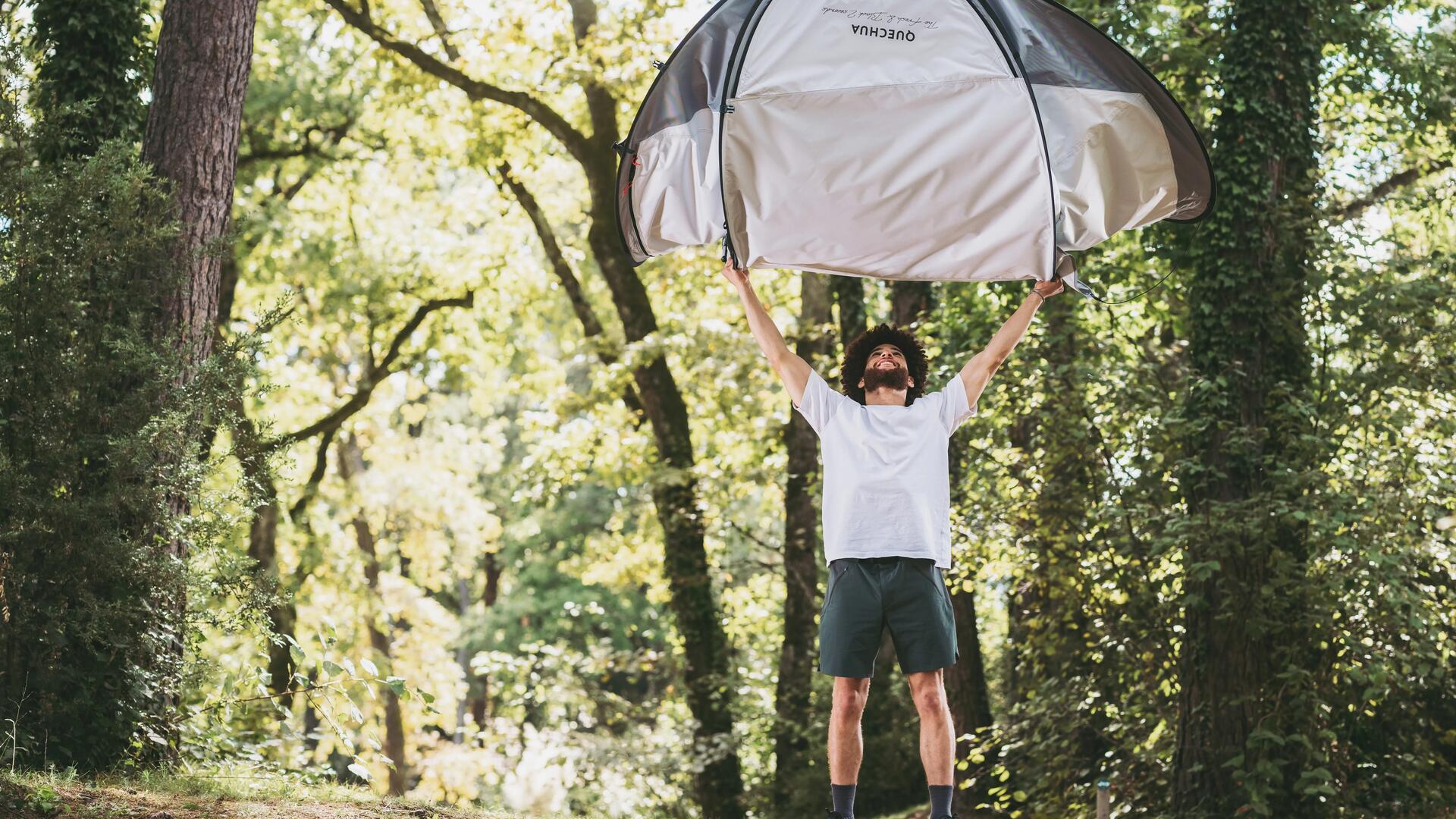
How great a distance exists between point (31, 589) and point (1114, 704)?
627 centimetres

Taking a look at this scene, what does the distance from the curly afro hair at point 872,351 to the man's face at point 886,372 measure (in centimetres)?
12

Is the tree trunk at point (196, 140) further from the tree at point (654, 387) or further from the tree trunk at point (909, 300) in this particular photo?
the tree at point (654, 387)

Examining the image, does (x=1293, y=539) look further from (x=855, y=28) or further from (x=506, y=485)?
(x=506, y=485)

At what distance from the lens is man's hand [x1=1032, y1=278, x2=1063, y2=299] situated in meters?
5.04

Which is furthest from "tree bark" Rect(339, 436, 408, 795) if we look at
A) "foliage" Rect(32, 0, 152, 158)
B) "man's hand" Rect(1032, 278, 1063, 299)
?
"man's hand" Rect(1032, 278, 1063, 299)

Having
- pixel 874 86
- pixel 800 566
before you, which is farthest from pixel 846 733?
pixel 800 566

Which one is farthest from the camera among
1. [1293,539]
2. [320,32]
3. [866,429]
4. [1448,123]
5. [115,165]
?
[320,32]

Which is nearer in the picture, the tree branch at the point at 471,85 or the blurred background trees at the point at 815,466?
the blurred background trees at the point at 815,466

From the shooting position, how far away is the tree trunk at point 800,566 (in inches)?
525

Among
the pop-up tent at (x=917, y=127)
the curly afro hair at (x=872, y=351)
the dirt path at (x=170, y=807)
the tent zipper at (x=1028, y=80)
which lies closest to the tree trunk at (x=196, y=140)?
the dirt path at (x=170, y=807)

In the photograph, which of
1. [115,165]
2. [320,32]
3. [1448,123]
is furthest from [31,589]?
[320,32]

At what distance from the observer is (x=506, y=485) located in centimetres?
2989

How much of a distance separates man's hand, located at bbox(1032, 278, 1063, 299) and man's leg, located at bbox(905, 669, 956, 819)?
1592mm

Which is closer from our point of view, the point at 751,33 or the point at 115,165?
the point at 751,33
